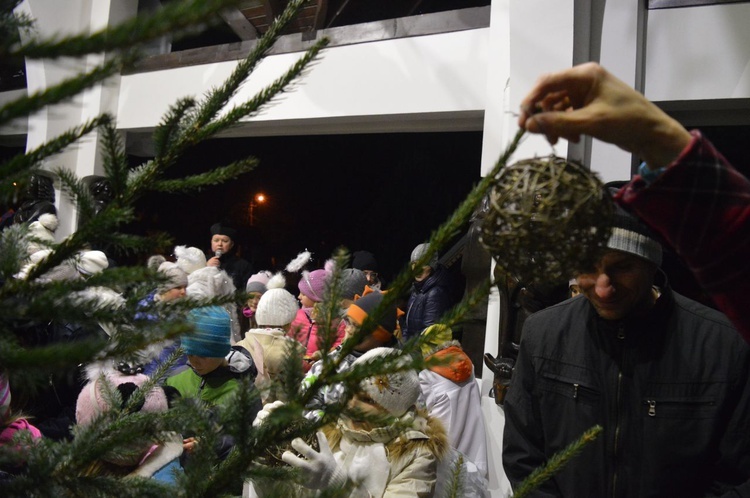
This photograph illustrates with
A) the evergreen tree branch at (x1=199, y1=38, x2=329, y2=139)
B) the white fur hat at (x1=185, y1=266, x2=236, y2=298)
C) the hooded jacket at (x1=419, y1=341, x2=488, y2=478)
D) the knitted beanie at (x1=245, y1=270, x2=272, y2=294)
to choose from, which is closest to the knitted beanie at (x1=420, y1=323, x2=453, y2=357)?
the evergreen tree branch at (x1=199, y1=38, x2=329, y2=139)

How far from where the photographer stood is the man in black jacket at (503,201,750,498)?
1584mm

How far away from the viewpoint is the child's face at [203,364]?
2609 mm

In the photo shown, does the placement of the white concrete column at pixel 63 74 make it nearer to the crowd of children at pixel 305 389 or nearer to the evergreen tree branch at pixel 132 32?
the crowd of children at pixel 305 389

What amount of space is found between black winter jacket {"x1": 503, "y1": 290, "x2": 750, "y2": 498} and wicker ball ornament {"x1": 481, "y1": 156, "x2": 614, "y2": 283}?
0.83 metres

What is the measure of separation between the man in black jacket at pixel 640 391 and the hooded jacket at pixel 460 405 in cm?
147

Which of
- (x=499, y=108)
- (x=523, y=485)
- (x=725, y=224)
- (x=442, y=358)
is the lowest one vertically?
(x=523, y=485)

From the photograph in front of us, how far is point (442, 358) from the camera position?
65 cm

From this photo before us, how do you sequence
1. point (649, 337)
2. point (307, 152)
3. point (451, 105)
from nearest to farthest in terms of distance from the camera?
point (649, 337), point (451, 105), point (307, 152)

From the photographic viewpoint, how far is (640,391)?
65.5 inches

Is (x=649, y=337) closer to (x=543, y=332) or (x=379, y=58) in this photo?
(x=543, y=332)

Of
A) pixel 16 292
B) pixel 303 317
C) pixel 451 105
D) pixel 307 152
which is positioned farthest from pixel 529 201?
pixel 307 152

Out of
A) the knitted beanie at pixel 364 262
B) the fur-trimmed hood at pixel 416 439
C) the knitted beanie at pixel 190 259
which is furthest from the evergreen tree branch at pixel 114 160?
the knitted beanie at pixel 364 262

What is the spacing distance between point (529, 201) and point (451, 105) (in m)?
4.10

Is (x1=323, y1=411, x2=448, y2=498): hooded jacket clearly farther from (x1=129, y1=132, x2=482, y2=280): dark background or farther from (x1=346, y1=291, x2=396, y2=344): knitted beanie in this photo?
(x1=129, y1=132, x2=482, y2=280): dark background
